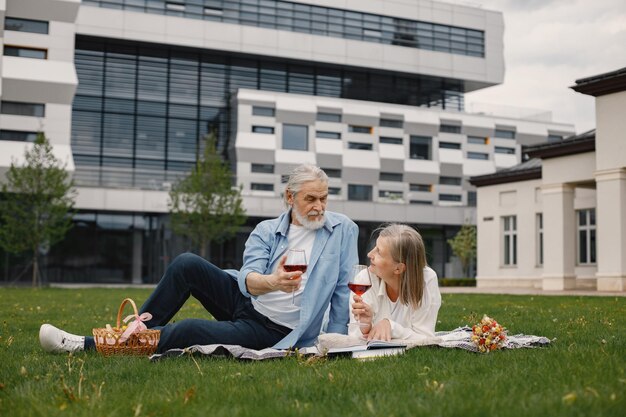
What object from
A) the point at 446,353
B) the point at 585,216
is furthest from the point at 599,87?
the point at 446,353

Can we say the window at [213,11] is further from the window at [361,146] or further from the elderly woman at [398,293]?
the elderly woman at [398,293]

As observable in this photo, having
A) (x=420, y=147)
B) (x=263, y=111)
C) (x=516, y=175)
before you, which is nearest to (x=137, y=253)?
(x=263, y=111)

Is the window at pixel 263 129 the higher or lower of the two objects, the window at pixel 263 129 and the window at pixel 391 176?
the higher

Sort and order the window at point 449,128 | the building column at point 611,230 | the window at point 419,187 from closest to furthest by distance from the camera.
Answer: the building column at point 611,230
the window at point 419,187
the window at point 449,128

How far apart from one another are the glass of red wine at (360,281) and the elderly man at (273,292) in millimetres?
426

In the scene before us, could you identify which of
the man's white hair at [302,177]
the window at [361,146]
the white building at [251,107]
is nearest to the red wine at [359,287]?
the man's white hair at [302,177]

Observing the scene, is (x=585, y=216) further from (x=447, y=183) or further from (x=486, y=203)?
(x=447, y=183)

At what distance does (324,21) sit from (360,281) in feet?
144

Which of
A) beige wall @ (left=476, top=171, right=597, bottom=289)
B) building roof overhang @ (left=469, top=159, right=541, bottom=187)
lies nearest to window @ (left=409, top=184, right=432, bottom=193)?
beige wall @ (left=476, top=171, right=597, bottom=289)

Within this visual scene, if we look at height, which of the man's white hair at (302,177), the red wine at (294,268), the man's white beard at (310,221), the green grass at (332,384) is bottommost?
the green grass at (332,384)

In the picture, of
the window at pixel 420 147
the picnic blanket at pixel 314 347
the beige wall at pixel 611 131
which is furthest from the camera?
the window at pixel 420 147

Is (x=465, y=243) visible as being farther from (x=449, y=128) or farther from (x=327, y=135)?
(x=327, y=135)

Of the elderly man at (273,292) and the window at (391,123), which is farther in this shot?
the window at (391,123)

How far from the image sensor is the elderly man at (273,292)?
6055 millimetres
